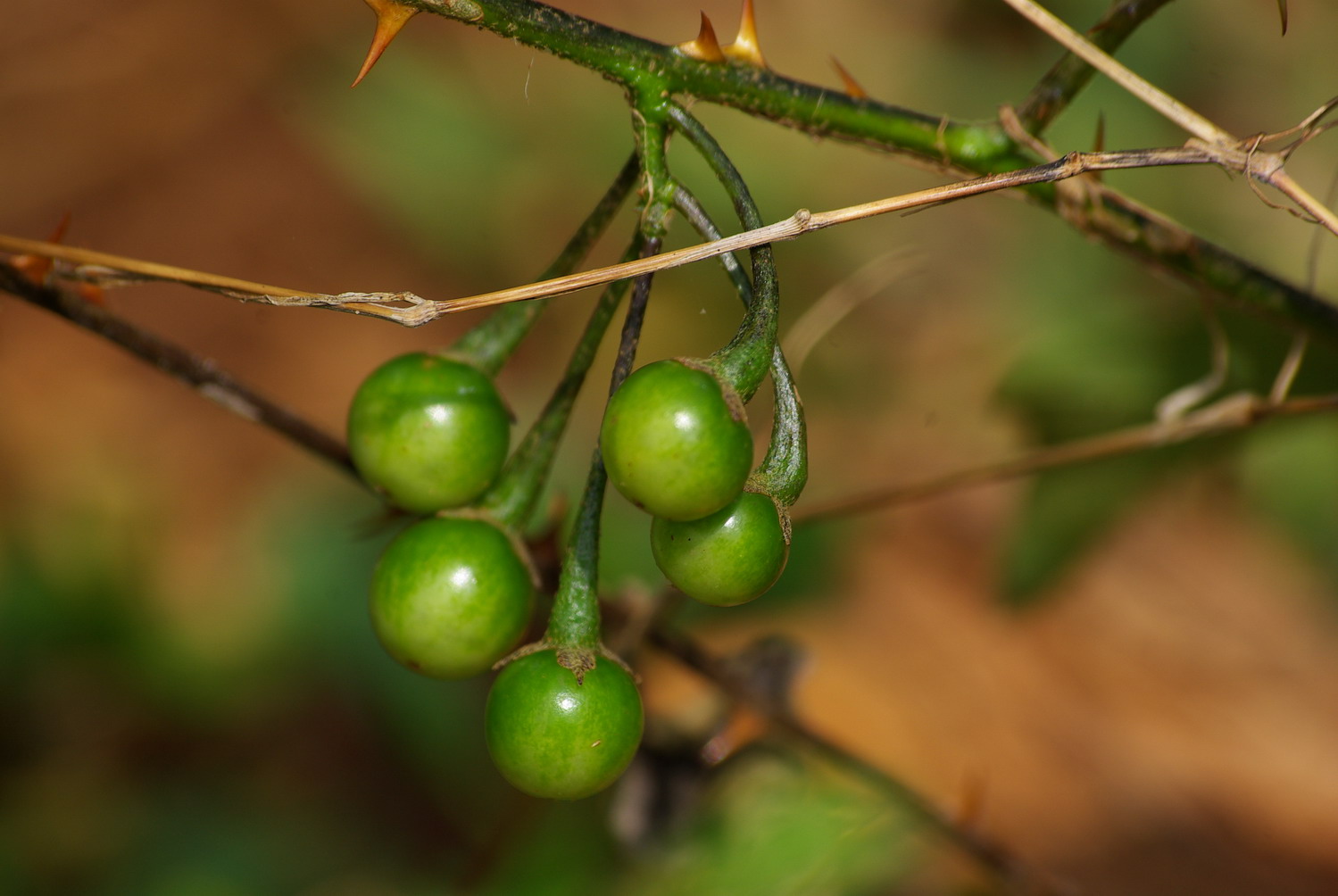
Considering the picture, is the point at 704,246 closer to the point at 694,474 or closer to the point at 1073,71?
the point at 694,474

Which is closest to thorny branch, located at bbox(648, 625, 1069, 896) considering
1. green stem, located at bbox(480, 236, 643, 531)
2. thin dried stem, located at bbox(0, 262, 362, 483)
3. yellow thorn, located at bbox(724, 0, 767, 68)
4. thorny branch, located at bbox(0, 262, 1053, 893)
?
thorny branch, located at bbox(0, 262, 1053, 893)

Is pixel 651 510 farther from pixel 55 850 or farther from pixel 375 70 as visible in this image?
pixel 375 70

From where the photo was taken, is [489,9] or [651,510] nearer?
[651,510]

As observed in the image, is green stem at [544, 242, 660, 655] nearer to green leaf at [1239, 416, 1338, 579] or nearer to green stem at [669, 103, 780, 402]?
green stem at [669, 103, 780, 402]

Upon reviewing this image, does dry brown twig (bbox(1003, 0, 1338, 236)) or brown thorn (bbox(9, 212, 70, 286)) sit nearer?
dry brown twig (bbox(1003, 0, 1338, 236))

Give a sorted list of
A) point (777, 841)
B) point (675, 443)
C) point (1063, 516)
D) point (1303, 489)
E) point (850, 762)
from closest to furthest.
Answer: point (675, 443) < point (850, 762) < point (777, 841) < point (1063, 516) < point (1303, 489)

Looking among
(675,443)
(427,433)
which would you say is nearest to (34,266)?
(427,433)

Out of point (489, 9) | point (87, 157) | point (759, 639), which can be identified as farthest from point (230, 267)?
point (489, 9)
